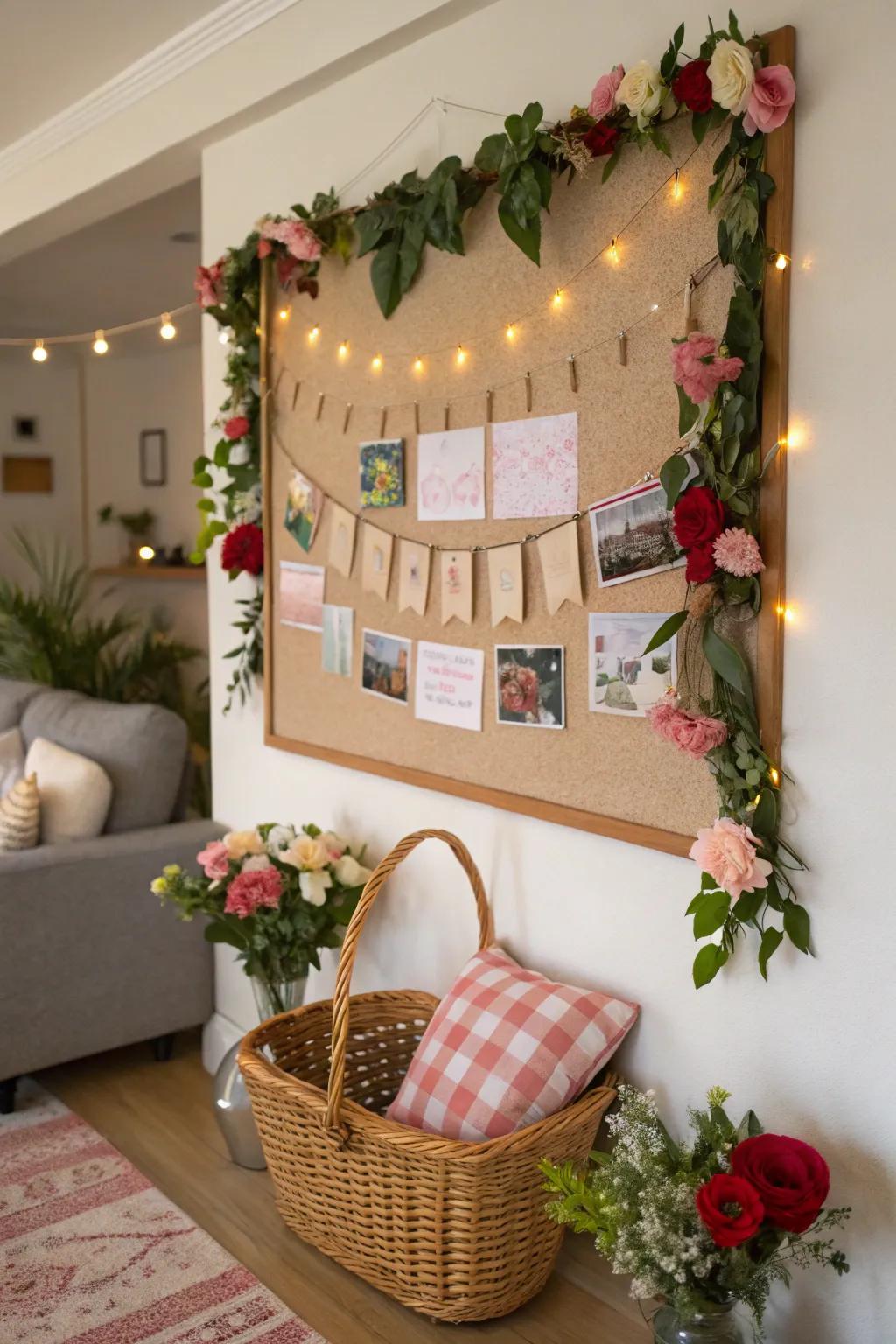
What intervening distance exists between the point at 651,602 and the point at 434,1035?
908 millimetres

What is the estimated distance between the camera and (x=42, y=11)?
267cm

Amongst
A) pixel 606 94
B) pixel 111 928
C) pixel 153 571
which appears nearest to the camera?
pixel 606 94

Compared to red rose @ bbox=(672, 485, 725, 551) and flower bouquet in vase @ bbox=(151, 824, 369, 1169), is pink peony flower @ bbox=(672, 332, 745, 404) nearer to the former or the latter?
red rose @ bbox=(672, 485, 725, 551)

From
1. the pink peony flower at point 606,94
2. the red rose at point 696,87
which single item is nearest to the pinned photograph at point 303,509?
the pink peony flower at point 606,94

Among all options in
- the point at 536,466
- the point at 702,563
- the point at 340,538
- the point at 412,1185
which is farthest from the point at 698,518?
the point at 412,1185

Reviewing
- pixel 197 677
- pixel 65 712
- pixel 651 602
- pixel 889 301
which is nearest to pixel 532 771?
pixel 651 602

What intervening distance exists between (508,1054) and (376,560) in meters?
1.07

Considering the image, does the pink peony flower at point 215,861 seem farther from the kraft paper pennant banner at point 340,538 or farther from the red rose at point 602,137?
the red rose at point 602,137

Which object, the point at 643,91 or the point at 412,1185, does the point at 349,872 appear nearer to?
the point at 412,1185

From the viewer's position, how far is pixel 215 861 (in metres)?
2.69

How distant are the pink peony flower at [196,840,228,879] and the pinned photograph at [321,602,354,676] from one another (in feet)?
1.55

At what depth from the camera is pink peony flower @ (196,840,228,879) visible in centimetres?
268

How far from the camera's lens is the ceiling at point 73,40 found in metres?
2.66

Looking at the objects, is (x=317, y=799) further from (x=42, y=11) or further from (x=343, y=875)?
(x=42, y=11)
